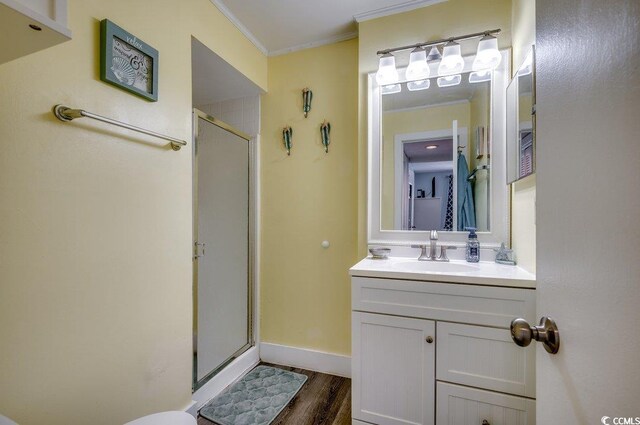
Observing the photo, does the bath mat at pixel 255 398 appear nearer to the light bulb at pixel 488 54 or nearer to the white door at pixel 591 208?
the white door at pixel 591 208

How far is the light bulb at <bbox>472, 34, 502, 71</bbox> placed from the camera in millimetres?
1573

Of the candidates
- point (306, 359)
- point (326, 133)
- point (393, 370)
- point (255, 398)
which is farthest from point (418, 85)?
point (255, 398)

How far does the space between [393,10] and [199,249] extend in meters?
1.94

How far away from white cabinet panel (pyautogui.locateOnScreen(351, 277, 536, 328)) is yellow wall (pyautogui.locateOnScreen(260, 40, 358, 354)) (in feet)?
1.98

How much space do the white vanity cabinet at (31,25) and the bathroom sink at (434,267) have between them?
1496mm

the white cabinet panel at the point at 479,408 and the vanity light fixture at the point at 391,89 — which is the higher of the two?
the vanity light fixture at the point at 391,89

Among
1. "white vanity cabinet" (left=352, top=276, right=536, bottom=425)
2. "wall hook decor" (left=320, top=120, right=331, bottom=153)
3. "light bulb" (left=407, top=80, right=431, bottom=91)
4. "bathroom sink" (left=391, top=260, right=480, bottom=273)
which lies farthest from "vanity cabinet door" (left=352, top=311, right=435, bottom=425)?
"light bulb" (left=407, top=80, right=431, bottom=91)

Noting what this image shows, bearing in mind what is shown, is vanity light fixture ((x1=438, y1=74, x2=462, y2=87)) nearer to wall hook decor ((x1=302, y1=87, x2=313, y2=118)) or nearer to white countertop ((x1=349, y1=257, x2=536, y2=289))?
wall hook decor ((x1=302, y1=87, x2=313, y2=118))

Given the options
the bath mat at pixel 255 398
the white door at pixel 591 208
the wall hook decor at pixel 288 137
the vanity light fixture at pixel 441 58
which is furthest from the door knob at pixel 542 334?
the wall hook decor at pixel 288 137

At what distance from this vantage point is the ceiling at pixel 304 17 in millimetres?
1715

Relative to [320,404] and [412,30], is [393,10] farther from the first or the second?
[320,404]

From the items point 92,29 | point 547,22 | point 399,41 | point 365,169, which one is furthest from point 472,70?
point 92,29

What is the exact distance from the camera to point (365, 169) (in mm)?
1874

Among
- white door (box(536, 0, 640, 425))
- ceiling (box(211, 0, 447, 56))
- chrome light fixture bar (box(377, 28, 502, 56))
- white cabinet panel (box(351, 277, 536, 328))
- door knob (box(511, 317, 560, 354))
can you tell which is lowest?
white cabinet panel (box(351, 277, 536, 328))
